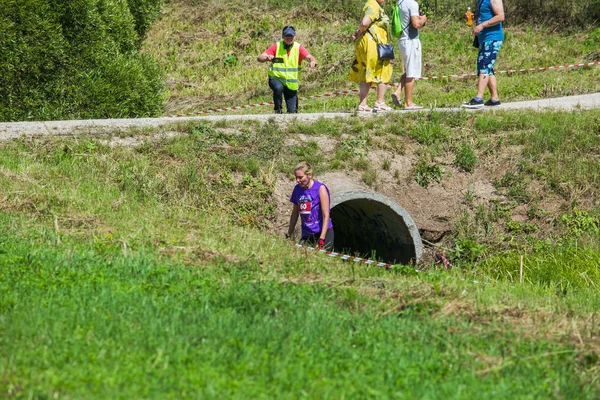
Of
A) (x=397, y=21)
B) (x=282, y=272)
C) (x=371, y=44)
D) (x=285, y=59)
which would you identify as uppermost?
(x=397, y=21)

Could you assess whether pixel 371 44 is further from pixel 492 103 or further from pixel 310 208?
pixel 310 208

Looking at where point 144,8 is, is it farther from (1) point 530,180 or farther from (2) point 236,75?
(1) point 530,180

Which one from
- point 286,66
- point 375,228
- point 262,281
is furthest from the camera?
point 286,66

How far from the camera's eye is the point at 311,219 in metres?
10.6

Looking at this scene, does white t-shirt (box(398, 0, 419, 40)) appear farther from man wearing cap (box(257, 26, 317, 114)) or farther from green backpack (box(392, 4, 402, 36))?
man wearing cap (box(257, 26, 317, 114))

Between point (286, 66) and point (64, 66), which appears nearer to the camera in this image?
point (286, 66)

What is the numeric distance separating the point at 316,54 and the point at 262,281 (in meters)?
16.6

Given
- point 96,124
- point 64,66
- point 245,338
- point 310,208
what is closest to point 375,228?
point 310,208

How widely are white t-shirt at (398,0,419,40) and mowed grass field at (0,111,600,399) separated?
4.37 feet

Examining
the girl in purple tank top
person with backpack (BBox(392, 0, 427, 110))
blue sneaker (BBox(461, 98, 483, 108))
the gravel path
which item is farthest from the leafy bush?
blue sneaker (BBox(461, 98, 483, 108))

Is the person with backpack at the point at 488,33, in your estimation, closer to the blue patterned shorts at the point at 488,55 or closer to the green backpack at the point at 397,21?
the blue patterned shorts at the point at 488,55

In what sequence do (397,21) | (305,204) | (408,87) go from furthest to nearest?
(408,87), (397,21), (305,204)

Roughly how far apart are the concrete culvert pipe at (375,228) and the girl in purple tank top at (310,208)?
48 centimetres

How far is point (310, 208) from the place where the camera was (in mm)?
10586
